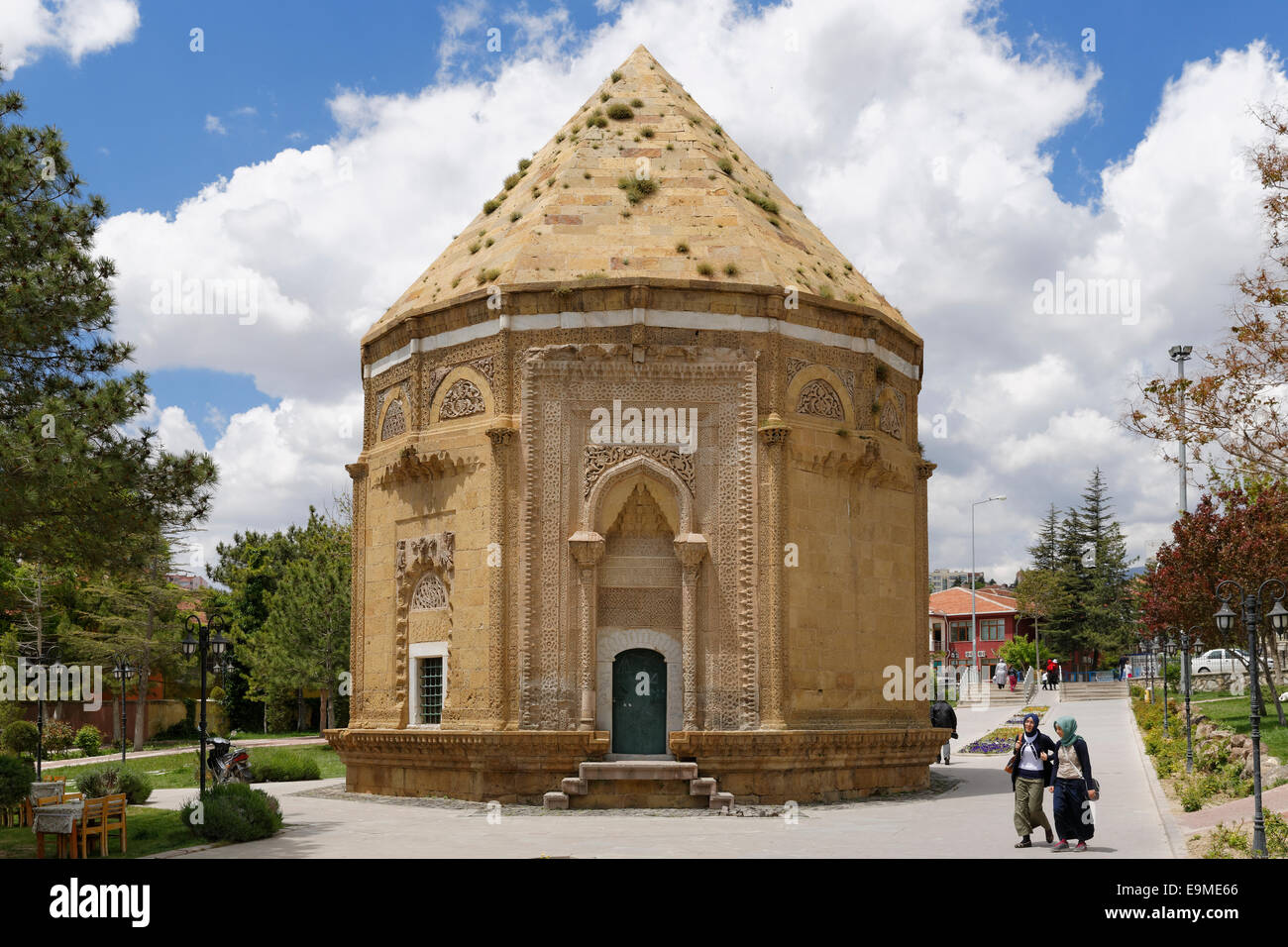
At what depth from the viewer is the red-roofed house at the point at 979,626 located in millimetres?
89125

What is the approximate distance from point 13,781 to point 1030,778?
14093 millimetres

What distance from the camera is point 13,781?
1783cm

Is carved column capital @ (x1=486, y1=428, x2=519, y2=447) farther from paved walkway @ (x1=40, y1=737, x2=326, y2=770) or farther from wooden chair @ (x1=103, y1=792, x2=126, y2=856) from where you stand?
paved walkway @ (x1=40, y1=737, x2=326, y2=770)

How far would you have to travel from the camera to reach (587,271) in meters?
23.3

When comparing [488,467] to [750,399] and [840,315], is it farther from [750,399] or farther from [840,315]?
[840,315]

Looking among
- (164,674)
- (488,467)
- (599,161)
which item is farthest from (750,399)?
(164,674)

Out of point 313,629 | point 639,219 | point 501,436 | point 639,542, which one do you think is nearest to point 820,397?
point 639,542

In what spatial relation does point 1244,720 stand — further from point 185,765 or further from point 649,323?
point 185,765

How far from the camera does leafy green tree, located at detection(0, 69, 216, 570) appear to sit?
16016mm

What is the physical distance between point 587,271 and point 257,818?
11.4 meters

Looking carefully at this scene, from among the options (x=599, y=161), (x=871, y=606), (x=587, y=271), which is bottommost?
(x=871, y=606)

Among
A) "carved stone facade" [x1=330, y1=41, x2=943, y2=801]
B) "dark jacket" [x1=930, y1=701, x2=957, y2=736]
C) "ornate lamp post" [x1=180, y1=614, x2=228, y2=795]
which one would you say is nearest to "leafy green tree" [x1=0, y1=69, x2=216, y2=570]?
"ornate lamp post" [x1=180, y1=614, x2=228, y2=795]

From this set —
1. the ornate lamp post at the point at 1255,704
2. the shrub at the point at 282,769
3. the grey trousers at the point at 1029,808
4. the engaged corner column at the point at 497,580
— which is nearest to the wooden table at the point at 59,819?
the engaged corner column at the point at 497,580

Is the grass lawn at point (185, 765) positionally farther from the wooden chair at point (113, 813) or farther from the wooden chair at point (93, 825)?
the wooden chair at point (93, 825)
